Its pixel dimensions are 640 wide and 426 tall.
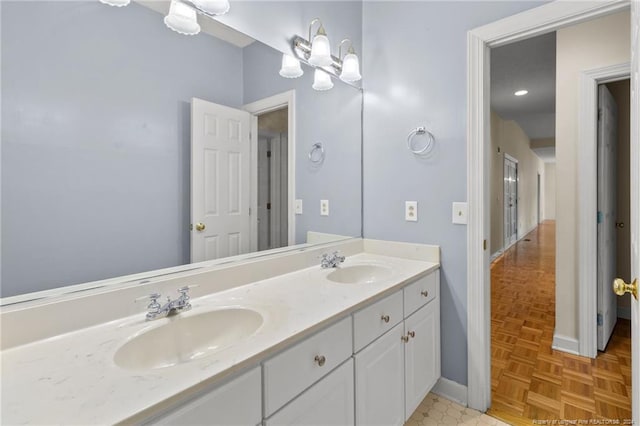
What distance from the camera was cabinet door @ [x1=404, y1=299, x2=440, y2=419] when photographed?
1456 millimetres

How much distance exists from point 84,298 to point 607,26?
3.19m

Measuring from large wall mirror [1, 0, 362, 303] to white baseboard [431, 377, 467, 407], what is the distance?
119 centimetres

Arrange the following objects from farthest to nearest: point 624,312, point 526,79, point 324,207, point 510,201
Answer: point 510,201 < point 526,79 < point 624,312 < point 324,207

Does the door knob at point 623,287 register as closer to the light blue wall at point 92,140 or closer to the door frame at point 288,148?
the door frame at point 288,148

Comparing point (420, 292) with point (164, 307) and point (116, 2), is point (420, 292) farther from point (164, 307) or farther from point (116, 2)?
point (116, 2)

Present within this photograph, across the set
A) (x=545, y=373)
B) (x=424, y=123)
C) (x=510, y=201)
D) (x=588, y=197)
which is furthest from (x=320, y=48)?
(x=510, y=201)

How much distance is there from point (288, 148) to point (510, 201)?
6494 millimetres

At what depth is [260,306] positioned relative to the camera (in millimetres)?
1101

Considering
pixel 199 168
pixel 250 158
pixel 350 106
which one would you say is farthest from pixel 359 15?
pixel 199 168

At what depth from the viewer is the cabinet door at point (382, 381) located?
45.6 inches

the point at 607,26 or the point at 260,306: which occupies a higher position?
the point at 607,26

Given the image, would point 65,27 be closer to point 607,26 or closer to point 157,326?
point 157,326

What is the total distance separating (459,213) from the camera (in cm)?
168

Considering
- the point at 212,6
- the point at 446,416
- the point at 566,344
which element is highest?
the point at 212,6
